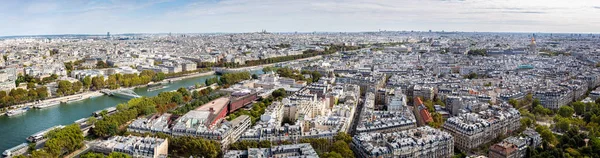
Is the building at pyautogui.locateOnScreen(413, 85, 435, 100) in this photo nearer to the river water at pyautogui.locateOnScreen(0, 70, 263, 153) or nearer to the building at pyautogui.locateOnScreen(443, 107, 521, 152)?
the building at pyautogui.locateOnScreen(443, 107, 521, 152)

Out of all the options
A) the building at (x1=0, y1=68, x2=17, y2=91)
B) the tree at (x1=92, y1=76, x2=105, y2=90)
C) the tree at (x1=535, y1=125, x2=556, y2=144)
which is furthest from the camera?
the tree at (x1=92, y1=76, x2=105, y2=90)

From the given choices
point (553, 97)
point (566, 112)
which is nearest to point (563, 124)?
point (566, 112)

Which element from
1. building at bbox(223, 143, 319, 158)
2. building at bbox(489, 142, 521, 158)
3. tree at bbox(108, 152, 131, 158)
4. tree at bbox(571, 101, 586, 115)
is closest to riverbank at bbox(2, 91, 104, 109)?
tree at bbox(108, 152, 131, 158)

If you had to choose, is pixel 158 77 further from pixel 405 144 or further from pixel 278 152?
pixel 405 144

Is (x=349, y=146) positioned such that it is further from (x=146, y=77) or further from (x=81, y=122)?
(x=146, y=77)

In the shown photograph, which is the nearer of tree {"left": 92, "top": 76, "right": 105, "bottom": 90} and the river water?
the river water

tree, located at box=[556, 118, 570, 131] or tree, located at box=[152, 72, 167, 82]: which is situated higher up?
tree, located at box=[152, 72, 167, 82]

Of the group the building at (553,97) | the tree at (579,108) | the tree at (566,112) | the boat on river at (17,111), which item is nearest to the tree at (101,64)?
the boat on river at (17,111)
